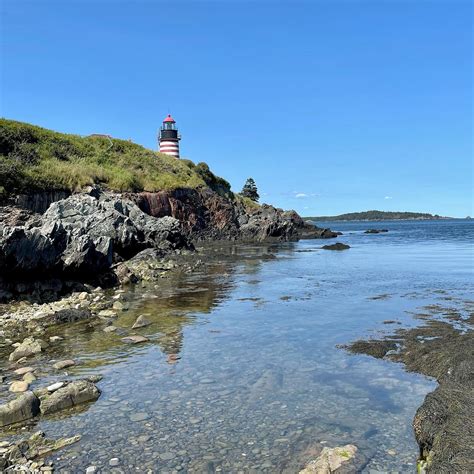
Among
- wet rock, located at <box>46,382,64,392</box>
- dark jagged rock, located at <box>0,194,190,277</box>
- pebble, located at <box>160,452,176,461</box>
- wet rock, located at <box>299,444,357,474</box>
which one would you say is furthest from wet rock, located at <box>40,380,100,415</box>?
dark jagged rock, located at <box>0,194,190,277</box>

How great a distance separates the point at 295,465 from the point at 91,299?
45.5 feet

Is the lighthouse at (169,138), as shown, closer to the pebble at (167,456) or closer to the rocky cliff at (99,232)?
the rocky cliff at (99,232)

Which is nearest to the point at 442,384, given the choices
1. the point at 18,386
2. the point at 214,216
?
the point at 18,386

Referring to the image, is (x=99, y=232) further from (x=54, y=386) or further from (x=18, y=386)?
(x=54, y=386)

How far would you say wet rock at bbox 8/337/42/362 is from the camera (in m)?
11.2

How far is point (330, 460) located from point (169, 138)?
241ft

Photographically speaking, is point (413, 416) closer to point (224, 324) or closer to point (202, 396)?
point (202, 396)

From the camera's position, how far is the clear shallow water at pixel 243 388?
664cm

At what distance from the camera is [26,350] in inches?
451

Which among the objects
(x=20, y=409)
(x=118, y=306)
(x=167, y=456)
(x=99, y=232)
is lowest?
(x=167, y=456)

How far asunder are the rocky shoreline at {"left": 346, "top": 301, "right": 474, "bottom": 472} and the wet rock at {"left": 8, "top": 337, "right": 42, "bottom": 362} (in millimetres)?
7955

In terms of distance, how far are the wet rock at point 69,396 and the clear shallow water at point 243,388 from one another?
9.8 inches

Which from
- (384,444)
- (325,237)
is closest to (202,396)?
(384,444)

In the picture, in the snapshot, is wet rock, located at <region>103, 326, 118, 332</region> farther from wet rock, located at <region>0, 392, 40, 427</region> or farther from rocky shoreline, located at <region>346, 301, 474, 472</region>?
rocky shoreline, located at <region>346, 301, 474, 472</region>
